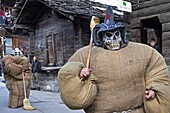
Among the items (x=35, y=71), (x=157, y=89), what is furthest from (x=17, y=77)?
(x=157, y=89)

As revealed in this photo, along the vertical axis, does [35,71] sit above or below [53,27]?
below

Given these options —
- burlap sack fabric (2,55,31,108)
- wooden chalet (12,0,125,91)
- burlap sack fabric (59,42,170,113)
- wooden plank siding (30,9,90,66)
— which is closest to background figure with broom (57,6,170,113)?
burlap sack fabric (59,42,170,113)

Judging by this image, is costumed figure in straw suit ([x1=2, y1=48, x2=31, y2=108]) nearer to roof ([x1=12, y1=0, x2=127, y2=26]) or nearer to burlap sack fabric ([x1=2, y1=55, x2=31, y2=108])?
burlap sack fabric ([x1=2, y1=55, x2=31, y2=108])

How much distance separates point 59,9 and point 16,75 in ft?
9.66

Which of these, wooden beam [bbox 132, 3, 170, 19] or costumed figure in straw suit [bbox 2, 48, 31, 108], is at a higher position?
wooden beam [bbox 132, 3, 170, 19]

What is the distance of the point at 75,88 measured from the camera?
2.21 metres

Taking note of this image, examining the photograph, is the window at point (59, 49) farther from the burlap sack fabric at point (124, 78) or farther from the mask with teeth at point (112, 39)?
the burlap sack fabric at point (124, 78)

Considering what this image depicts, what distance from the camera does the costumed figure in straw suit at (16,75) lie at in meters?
7.64

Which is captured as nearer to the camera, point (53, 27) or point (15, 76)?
point (15, 76)

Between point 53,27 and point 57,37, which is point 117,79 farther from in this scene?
point 53,27

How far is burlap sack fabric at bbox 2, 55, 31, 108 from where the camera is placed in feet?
25.1

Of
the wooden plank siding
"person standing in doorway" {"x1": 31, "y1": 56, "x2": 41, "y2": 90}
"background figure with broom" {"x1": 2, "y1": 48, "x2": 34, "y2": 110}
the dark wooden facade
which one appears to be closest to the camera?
the dark wooden facade

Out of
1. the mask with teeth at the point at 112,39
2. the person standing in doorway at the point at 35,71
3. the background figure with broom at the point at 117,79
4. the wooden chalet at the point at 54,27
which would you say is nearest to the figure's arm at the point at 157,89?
the background figure with broom at the point at 117,79

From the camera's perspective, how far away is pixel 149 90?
223 centimetres
